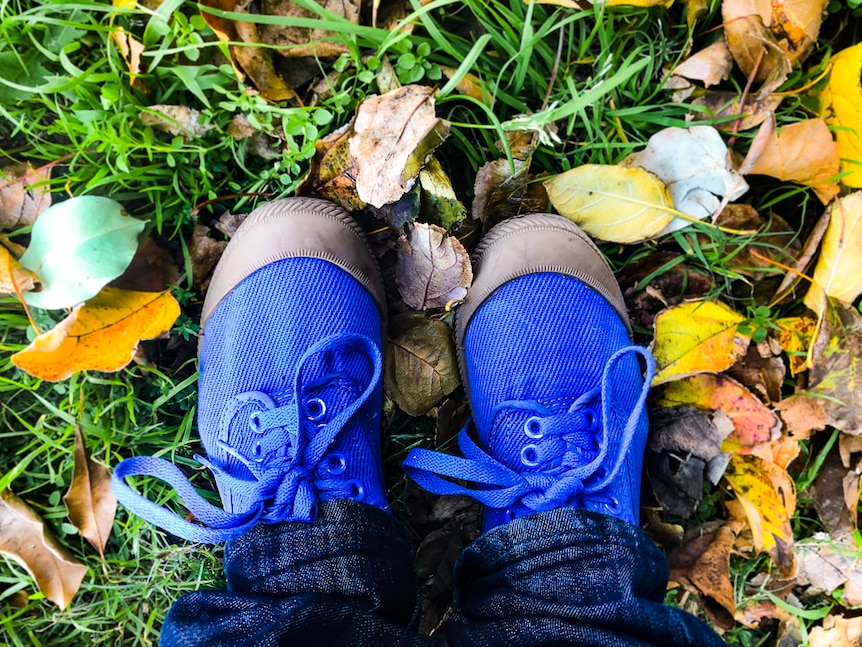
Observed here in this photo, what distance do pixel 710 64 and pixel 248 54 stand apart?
0.86 m

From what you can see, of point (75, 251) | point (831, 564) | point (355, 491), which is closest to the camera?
point (75, 251)

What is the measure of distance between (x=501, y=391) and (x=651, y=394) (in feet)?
1.11

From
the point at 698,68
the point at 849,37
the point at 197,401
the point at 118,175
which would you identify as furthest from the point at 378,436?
the point at 849,37

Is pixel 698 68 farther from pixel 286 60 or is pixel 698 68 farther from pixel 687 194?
pixel 286 60

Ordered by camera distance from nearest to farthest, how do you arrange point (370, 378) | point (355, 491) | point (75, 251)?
point (75, 251)
point (355, 491)
point (370, 378)

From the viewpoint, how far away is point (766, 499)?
1.35 meters

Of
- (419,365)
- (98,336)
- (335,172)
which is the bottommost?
(419,365)

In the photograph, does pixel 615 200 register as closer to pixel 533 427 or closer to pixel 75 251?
pixel 533 427

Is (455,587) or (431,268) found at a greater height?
(431,268)

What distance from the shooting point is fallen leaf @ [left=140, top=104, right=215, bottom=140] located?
1151 millimetres

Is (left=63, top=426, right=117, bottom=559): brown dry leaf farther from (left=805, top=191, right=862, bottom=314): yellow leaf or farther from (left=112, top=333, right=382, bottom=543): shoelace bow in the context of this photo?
(left=805, top=191, right=862, bottom=314): yellow leaf

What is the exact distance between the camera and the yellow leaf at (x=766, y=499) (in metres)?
1.34

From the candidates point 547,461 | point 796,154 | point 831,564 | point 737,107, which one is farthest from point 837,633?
point 737,107

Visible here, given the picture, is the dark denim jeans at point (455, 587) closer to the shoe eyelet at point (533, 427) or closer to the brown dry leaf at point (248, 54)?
the shoe eyelet at point (533, 427)
